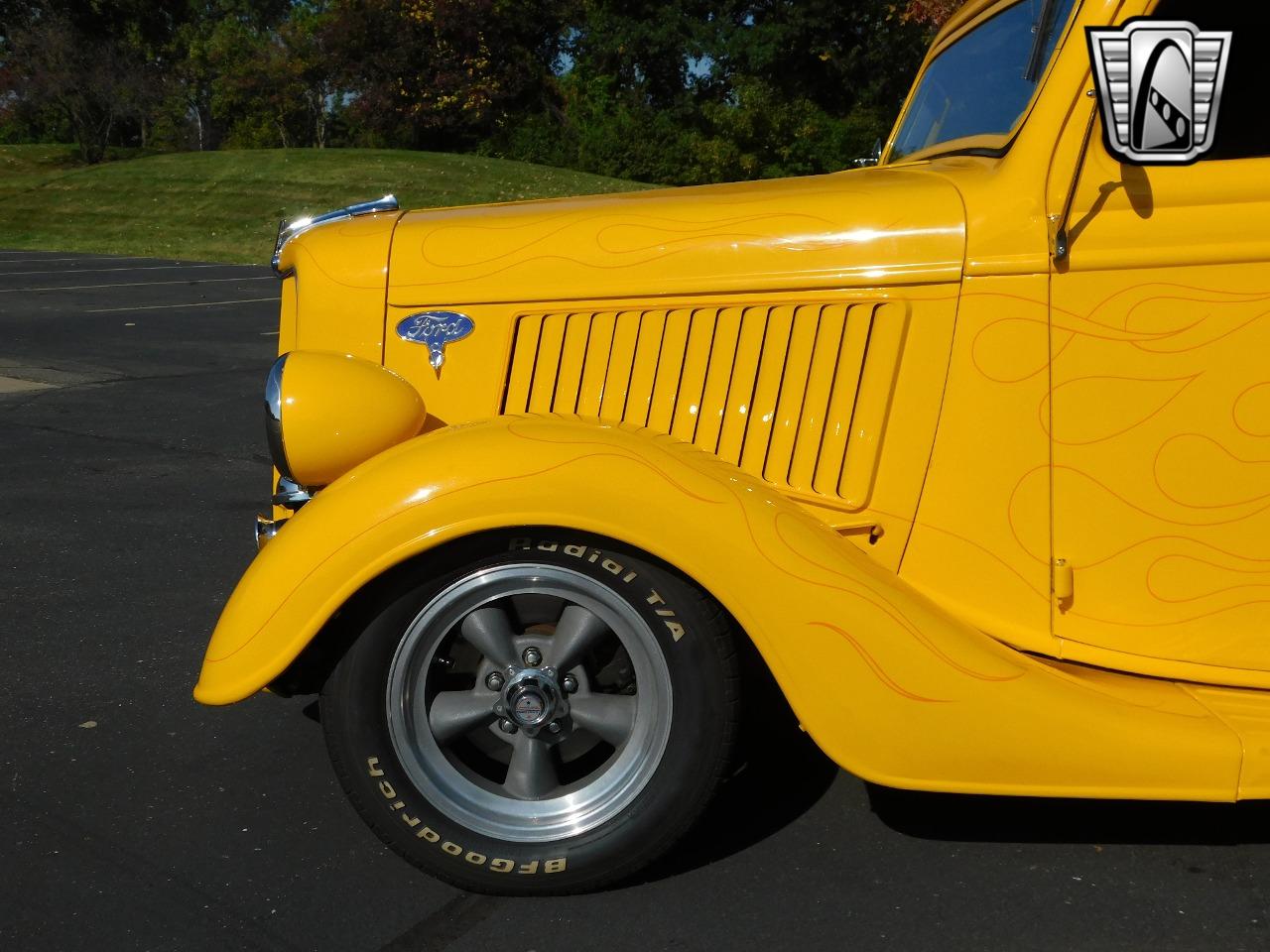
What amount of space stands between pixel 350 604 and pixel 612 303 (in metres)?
0.86

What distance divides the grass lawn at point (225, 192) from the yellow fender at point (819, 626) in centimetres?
1867

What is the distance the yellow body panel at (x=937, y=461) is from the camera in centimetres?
240

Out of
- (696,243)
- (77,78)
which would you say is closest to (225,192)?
(77,78)

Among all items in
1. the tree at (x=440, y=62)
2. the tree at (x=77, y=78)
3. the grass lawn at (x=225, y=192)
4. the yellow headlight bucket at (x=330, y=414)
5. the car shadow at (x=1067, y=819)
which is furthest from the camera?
the tree at (x=440, y=62)

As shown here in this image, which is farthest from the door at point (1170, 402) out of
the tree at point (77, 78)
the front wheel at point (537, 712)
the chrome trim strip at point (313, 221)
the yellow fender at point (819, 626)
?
the tree at point (77, 78)

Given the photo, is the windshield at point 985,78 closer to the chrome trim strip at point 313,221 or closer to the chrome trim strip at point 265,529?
the chrome trim strip at point 313,221

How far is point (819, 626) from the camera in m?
2.40

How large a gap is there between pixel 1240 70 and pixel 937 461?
978 mm

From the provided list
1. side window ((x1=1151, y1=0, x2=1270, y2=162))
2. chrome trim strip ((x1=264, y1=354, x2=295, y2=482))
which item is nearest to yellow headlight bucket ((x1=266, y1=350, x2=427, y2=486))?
chrome trim strip ((x1=264, y1=354, x2=295, y2=482))

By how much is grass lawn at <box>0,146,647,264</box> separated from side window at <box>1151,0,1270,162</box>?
19030 millimetres

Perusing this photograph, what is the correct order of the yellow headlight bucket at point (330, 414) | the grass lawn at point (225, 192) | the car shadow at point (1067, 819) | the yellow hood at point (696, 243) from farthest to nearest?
the grass lawn at point (225, 192), the car shadow at point (1067, 819), the yellow headlight bucket at point (330, 414), the yellow hood at point (696, 243)

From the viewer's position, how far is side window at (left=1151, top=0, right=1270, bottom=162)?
2.43m

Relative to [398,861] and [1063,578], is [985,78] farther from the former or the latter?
[398,861]

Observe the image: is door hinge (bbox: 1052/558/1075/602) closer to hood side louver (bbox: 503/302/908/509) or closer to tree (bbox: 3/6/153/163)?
hood side louver (bbox: 503/302/908/509)
